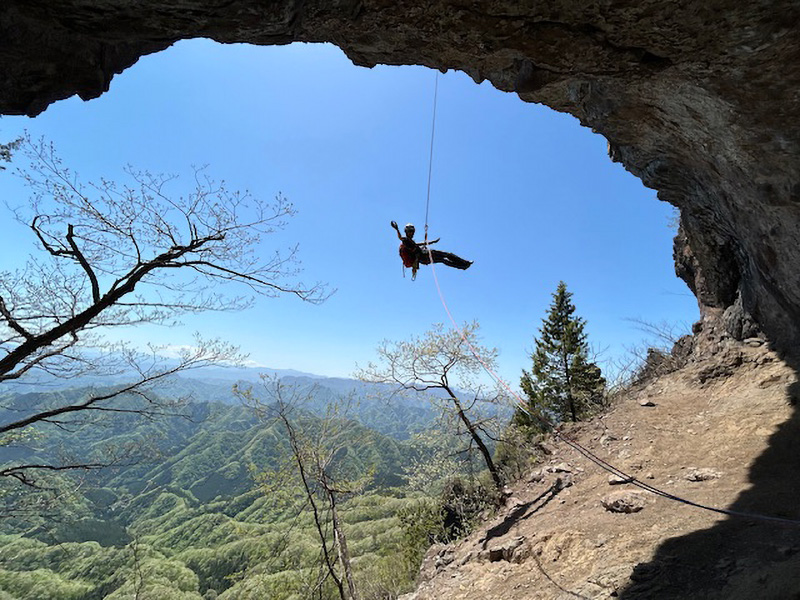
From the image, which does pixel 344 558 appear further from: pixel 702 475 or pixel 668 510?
pixel 702 475

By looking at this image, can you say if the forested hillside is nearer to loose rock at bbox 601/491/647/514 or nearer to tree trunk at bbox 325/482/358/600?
tree trunk at bbox 325/482/358/600

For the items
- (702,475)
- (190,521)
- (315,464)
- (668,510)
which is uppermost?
(315,464)

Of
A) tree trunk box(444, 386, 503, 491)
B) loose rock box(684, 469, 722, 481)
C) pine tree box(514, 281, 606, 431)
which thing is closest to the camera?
loose rock box(684, 469, 722, 481)

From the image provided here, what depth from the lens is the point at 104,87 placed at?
16.6 ft

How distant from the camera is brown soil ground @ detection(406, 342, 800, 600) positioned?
162 inches

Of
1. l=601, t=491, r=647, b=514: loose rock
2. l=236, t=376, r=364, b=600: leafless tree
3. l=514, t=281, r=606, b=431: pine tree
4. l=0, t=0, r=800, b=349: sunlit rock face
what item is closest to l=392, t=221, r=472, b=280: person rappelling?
l=0, t=0, r=800, b=349: sunlit rock face

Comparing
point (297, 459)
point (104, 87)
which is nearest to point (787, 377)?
point (104, 87)

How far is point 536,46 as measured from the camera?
470 cm

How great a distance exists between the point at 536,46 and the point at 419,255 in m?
6.00

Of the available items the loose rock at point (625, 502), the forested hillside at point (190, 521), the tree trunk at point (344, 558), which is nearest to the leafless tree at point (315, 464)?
the tree trunk at point (344, 558)

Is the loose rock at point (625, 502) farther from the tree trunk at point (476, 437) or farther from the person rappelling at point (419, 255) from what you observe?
the tree trunk at point (476, 437)

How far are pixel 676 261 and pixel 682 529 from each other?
40.6 feet

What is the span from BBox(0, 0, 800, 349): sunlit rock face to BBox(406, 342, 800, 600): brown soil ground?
12.7 ft

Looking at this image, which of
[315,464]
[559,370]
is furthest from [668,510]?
[559,370]
